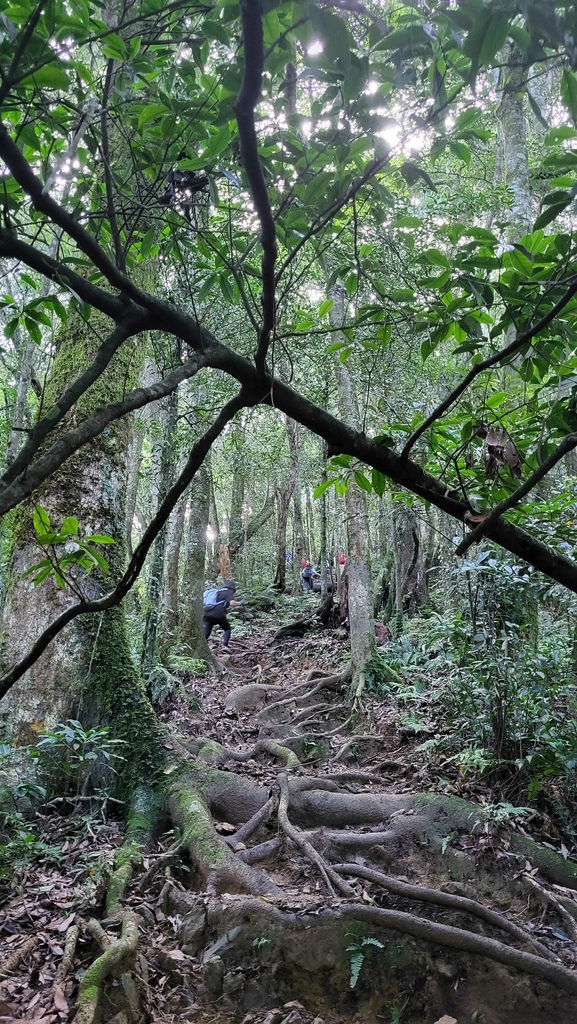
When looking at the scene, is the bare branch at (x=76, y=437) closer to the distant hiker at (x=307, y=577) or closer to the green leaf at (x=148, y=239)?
the green leaf at (x=148, y=239)

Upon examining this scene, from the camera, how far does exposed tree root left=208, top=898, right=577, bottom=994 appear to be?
3.27m

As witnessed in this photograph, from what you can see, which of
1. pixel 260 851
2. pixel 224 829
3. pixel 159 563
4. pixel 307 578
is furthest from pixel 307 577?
pixel 260 851

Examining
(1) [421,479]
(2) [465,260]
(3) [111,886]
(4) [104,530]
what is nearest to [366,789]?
(3) [111,886]

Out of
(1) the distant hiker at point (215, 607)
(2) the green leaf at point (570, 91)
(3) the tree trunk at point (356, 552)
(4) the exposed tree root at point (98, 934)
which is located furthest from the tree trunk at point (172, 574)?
(2) the green leaf at point (570, 91)

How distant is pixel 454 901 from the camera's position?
3.63 metres

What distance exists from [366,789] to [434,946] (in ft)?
5.98

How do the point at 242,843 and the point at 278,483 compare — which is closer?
the point at 242,843

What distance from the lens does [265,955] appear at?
3242mm

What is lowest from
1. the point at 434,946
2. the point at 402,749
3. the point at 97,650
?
the point at 434,946

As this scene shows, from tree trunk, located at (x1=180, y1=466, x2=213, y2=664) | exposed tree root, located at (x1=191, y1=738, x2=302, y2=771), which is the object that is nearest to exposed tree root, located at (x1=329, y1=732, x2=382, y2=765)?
exposed tree root, located at (x1=191, y1=738, x2=302, y2=771)

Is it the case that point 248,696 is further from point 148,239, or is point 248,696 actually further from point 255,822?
point 148,239

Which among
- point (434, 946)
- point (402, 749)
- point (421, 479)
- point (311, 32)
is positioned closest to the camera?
point (311, 32)

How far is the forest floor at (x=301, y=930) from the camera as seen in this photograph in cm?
297

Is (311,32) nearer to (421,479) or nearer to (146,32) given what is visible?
(146,32)
